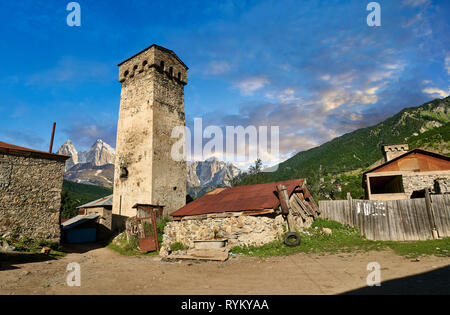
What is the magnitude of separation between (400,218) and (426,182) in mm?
7951

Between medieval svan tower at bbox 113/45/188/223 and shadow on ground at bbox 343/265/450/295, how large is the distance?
14.8 m

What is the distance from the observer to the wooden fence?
11.6m

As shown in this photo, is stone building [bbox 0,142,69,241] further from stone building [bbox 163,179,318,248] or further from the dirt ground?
stone building [bbox 163,179,318,248]

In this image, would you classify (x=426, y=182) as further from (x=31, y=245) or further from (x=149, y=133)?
(x=31, y=245)

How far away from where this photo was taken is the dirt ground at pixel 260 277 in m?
5.62

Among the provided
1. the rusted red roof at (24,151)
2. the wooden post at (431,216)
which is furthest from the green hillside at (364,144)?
the rusted red roof at (24,151)

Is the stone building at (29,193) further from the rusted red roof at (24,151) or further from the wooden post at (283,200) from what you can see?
the wooden post at (283,200)

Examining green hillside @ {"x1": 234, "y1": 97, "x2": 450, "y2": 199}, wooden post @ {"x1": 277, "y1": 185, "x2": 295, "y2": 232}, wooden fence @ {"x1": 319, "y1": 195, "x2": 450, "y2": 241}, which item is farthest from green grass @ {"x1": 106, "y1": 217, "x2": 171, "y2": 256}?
green hillside @ {"x1": 234, "y1": 97, "x2": 450, "y2": 199}

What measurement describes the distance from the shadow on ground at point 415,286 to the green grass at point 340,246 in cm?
295

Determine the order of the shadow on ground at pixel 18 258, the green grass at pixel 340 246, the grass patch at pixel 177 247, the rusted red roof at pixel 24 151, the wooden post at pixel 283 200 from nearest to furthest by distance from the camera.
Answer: the green grass at pixel 340 246 < the shadow on ground at pixel 18 258 < the wooden post at pixel 283 200 < the rusted red roof at pixel 24 151 < the grass patch at pixel 177 247

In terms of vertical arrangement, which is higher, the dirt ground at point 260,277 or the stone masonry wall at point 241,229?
the stone masonry wall at point 241,229

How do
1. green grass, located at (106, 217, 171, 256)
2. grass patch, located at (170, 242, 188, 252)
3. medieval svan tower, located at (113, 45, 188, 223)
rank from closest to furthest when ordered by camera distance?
grass patch, located at (170, 242, 188, 252) < green grass, located at (106, 217, 171, 256) < medieval svan tower, located at (113, 45, 188, 223)

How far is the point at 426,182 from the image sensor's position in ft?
57.7
